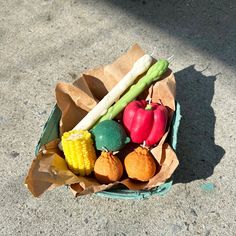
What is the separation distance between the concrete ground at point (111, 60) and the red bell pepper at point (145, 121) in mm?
157

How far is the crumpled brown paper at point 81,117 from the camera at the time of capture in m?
1.29

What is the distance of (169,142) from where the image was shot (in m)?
1.46

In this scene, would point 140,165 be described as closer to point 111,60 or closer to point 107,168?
point 107,168

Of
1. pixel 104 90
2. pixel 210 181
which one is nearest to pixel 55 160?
pixel 104 90

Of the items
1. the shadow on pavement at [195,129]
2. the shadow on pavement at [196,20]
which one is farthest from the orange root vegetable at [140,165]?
the shadow on pavement at [196,20]

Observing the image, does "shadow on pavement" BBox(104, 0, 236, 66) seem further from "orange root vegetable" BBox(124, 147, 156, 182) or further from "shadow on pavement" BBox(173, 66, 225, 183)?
"orange root vegetable" BBox(124, 147, 156, 182)

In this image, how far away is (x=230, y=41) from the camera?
6.41 feet

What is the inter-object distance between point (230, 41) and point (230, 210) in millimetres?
810

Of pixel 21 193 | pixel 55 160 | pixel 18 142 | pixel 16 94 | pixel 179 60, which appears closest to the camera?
pixel 55 160

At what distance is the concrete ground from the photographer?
140cm

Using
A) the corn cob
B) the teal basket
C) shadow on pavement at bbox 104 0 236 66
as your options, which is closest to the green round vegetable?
the corn cob

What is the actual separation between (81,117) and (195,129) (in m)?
0.39

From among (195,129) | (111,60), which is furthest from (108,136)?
(111,60)

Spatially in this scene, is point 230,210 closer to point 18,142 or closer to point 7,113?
point 18,142
